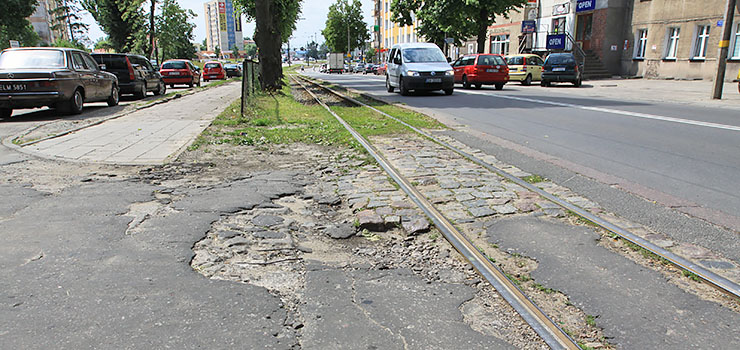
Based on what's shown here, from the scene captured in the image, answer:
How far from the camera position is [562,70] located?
25.9 m

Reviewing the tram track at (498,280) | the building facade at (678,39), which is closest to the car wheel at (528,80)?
the building facade at (678,39)

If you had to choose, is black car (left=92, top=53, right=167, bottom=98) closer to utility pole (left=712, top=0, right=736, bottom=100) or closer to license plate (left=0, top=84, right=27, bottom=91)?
license plate (left=0, top=84, right=27, bottom=91)

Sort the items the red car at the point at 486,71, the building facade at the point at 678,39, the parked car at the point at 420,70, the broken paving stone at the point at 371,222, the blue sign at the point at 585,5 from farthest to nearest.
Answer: the blue sign at the point at 585,5
the building facade at the point at 678,39
the red car at the point at 486,71
the parked car at the point at 420,70
the broken paving stone at the point at 371,222

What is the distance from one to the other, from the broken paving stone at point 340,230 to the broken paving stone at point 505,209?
4.57ft

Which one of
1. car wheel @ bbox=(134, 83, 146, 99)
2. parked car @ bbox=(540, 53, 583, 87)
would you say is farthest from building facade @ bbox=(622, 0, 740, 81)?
car wheel @ bbox=(134, 83, 146, 99)

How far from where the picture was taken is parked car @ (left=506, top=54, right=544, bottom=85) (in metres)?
28.6

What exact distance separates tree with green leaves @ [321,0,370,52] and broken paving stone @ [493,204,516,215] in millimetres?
105883

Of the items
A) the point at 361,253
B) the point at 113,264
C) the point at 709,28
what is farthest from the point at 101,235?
the point at 709,28

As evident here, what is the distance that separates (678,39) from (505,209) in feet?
96.6

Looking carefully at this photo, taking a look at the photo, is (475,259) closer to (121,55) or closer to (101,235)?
(101,235)

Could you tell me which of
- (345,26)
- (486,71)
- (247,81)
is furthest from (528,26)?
(345,26)

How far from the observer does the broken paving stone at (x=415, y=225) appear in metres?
4.08

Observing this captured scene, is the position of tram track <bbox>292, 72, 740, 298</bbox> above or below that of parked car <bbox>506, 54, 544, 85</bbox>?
below

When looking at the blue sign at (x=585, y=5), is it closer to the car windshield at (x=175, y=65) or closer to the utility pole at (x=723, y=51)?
the utility pole at (x=723, y=51)
